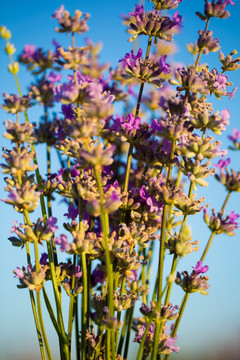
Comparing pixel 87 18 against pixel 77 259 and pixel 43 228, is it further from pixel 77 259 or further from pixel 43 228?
pixel 77 259

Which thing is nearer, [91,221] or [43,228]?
[43,228]

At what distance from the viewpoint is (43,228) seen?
0.71 metres

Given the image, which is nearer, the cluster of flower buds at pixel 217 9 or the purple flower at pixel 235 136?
the purple flower at pixel 235 136

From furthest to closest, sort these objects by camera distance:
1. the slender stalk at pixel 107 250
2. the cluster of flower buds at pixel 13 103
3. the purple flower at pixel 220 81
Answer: the purple flower at pixel 220 81, the cluster of flower buds at pixel 13 103, the slender stalk at pixel 107 250

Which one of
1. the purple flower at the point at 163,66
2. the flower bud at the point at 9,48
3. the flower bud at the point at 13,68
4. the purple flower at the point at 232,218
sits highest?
the purple flower at the point at 163,66

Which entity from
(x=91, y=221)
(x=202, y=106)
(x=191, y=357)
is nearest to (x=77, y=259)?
(x=91, y=221)

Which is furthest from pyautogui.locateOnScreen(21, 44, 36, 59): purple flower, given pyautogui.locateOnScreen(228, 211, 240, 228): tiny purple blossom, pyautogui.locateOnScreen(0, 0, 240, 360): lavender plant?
pyautogui.locateOnScreen(228, 211, 240, 228): tiny purple blossom

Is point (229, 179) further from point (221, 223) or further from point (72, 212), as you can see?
point (72, 212)

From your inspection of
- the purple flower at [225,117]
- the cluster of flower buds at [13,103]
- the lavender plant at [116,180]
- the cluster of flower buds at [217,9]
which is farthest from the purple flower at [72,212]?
the cluster of flower buds at [217,9]

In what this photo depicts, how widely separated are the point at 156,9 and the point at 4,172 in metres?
0.46

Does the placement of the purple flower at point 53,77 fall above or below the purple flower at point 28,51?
below

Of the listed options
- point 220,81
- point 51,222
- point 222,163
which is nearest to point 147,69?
point 220,81

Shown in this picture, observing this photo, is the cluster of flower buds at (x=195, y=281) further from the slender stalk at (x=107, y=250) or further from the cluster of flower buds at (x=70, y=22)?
the cluster of flower buds at (x=70, y=22)

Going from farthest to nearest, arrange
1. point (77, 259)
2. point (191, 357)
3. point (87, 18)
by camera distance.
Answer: point (191, 357) < point (77, 259) < point (87, 18)
